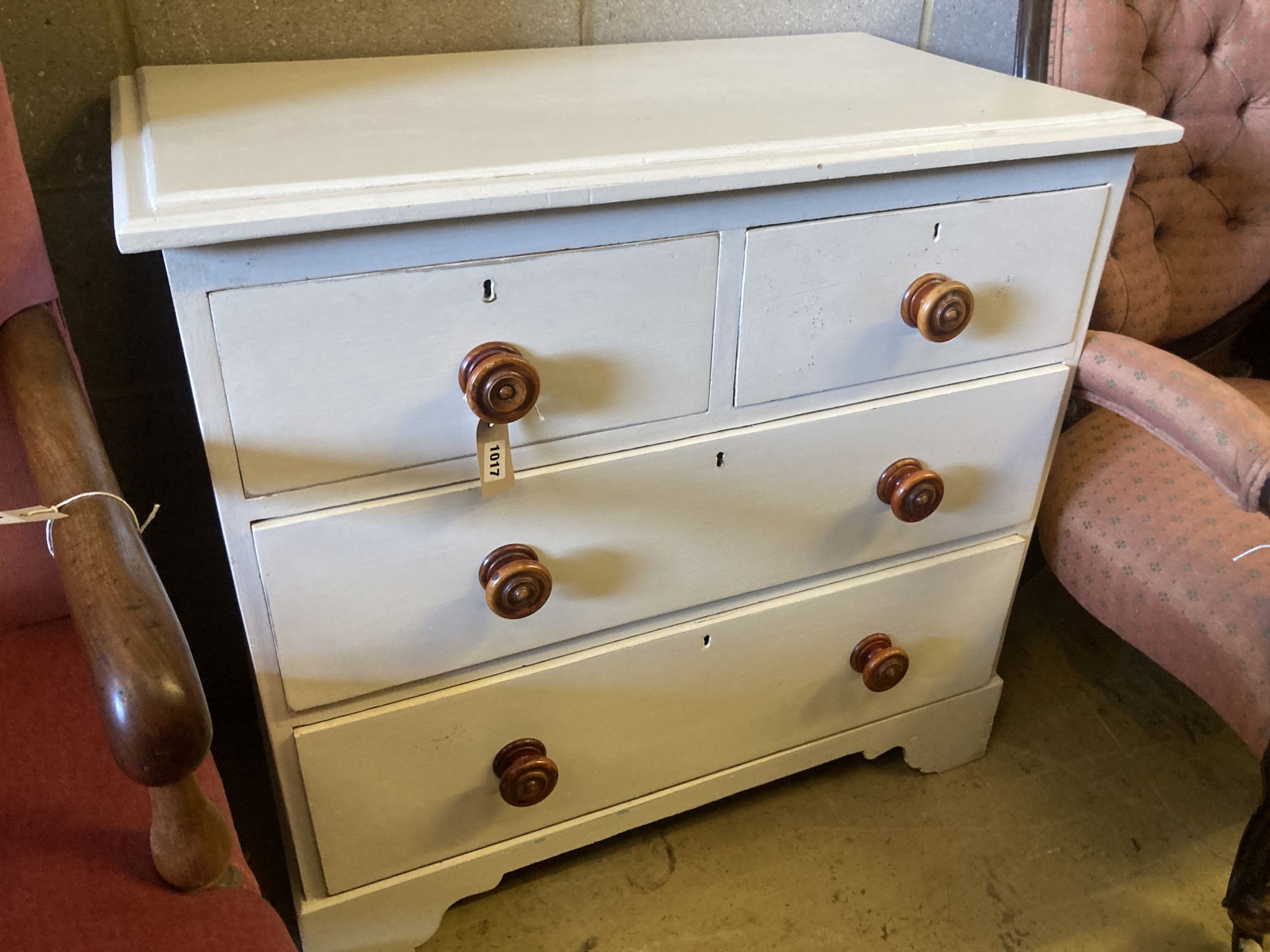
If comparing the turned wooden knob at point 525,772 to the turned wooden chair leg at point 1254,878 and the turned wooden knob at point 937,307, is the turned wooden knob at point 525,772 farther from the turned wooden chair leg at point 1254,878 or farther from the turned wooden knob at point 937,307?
the turned wooden chair leg at point 1254,878

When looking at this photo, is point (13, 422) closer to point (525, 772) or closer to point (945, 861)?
point (525, 772)

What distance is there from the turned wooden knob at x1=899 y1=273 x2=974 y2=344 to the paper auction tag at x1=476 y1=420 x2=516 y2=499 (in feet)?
1.30

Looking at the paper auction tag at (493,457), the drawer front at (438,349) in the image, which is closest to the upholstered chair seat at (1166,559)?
the drawer front at (438,349)

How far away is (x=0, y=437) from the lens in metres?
0.77

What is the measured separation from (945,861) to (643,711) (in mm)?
495

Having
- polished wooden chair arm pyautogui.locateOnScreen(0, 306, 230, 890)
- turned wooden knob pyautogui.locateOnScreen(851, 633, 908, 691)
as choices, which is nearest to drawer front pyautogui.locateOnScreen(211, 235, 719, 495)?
polished wooden chair arm pyautogui.locateOnScreen(0, 306, 230, 890)

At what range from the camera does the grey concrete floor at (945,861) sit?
3.84ft

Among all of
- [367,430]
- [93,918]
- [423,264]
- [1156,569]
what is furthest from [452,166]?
[1156,569]

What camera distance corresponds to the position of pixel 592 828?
115 cm

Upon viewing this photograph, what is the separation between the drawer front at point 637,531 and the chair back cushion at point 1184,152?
1.00ft

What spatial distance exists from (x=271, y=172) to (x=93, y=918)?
0.50 meters

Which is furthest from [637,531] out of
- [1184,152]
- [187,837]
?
[1184,152]

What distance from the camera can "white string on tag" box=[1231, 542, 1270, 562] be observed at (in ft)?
3.32

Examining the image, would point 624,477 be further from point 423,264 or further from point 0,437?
point 0,437
